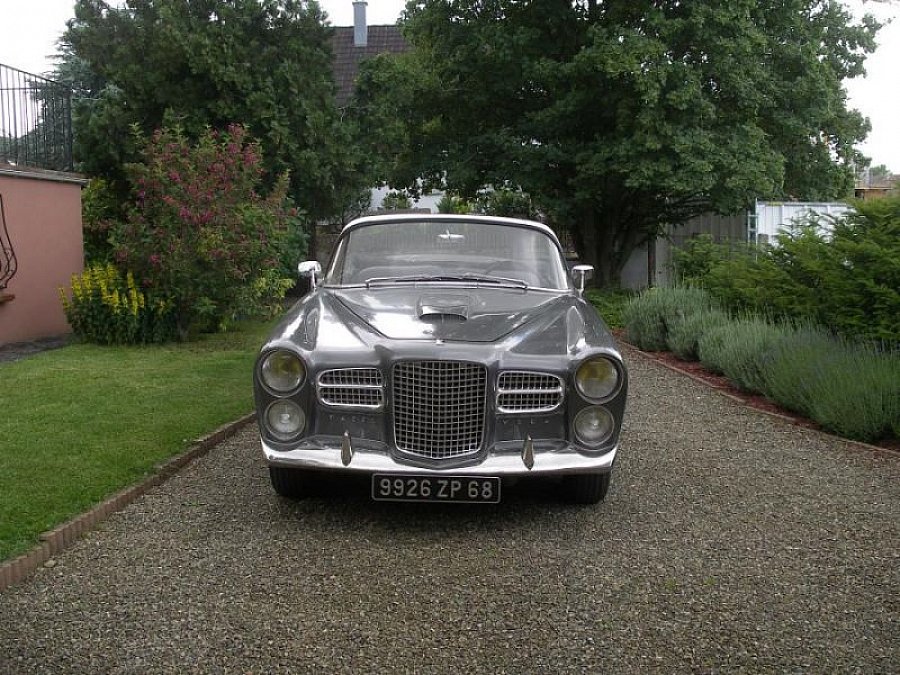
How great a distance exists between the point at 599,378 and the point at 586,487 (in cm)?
70

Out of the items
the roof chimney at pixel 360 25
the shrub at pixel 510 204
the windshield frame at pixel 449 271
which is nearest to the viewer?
the windshield frame at pixel 449 271

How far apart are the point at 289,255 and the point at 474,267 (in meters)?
10.9

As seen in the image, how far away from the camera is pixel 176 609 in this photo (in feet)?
13.0

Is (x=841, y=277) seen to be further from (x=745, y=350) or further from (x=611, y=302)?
(x=611, y=302)

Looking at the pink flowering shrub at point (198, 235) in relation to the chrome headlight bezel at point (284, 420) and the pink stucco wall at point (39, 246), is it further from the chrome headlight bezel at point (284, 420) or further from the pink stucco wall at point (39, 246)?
the chrome headlight bezel at point (284, 420)

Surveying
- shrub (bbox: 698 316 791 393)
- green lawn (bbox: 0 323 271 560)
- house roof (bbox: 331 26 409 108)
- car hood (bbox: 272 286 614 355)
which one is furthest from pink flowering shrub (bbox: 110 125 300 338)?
house roof (bbox: 331 26 409 108)

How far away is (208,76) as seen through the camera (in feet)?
53.4

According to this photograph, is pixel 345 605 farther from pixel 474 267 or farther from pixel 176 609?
pixel 474 267

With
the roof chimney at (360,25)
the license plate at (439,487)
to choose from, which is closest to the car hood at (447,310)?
the license plate at (439,487)

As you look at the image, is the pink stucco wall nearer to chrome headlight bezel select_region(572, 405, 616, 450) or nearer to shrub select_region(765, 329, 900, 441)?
shrub select_region(765, 329, 900, 441)

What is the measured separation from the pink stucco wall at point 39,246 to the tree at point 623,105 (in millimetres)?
7016

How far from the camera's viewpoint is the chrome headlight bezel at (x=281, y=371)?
499 cm

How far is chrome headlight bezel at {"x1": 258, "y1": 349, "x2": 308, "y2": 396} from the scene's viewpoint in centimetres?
499

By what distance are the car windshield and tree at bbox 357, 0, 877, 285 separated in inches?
436
